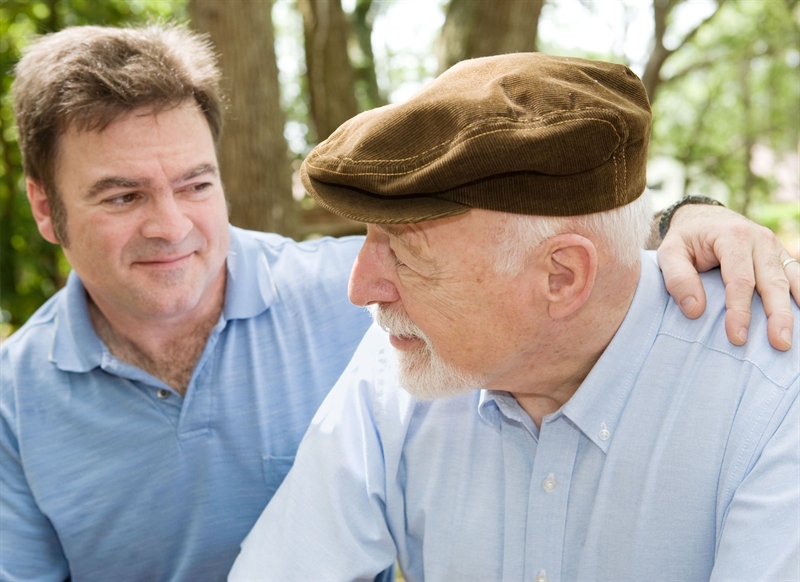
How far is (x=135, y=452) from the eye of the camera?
7.47ft

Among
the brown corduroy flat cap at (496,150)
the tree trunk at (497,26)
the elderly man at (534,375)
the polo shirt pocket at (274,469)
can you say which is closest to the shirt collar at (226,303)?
the polo shirt pocket at (274,469)

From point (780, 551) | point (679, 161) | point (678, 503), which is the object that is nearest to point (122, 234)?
point (678, 503)

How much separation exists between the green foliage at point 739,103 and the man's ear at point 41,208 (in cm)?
793

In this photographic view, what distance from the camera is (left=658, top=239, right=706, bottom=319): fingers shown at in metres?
1.63

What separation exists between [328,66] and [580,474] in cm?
562

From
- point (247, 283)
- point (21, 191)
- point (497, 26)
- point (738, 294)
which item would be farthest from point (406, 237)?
point (21, 191)

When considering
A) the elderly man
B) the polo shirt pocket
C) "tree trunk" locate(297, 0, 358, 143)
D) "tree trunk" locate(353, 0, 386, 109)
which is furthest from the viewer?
"tree trunk" locate(353, 0, 386, 109)

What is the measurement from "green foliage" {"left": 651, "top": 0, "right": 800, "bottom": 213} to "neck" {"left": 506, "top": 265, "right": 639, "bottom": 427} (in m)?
8.10

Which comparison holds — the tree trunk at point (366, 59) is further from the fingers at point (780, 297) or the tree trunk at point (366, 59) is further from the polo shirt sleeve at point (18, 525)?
the fingers at point (780, 297)

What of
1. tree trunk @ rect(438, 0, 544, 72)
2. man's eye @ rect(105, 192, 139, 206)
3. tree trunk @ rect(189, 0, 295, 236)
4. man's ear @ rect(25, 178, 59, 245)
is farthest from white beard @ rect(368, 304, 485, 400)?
tree trunk @ rect(438, 0, 544, 72)

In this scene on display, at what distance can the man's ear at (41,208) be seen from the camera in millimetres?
2477

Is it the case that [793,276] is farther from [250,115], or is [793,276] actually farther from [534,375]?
[250,115]

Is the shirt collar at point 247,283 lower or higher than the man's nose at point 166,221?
lower

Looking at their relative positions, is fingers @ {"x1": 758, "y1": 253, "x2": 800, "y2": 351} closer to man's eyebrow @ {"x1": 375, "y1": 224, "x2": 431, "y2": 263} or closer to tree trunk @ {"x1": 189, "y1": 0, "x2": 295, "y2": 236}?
man's eyebrow @ {"x1": 375, "y1": 224, "x2": 431, "y2": 263}
